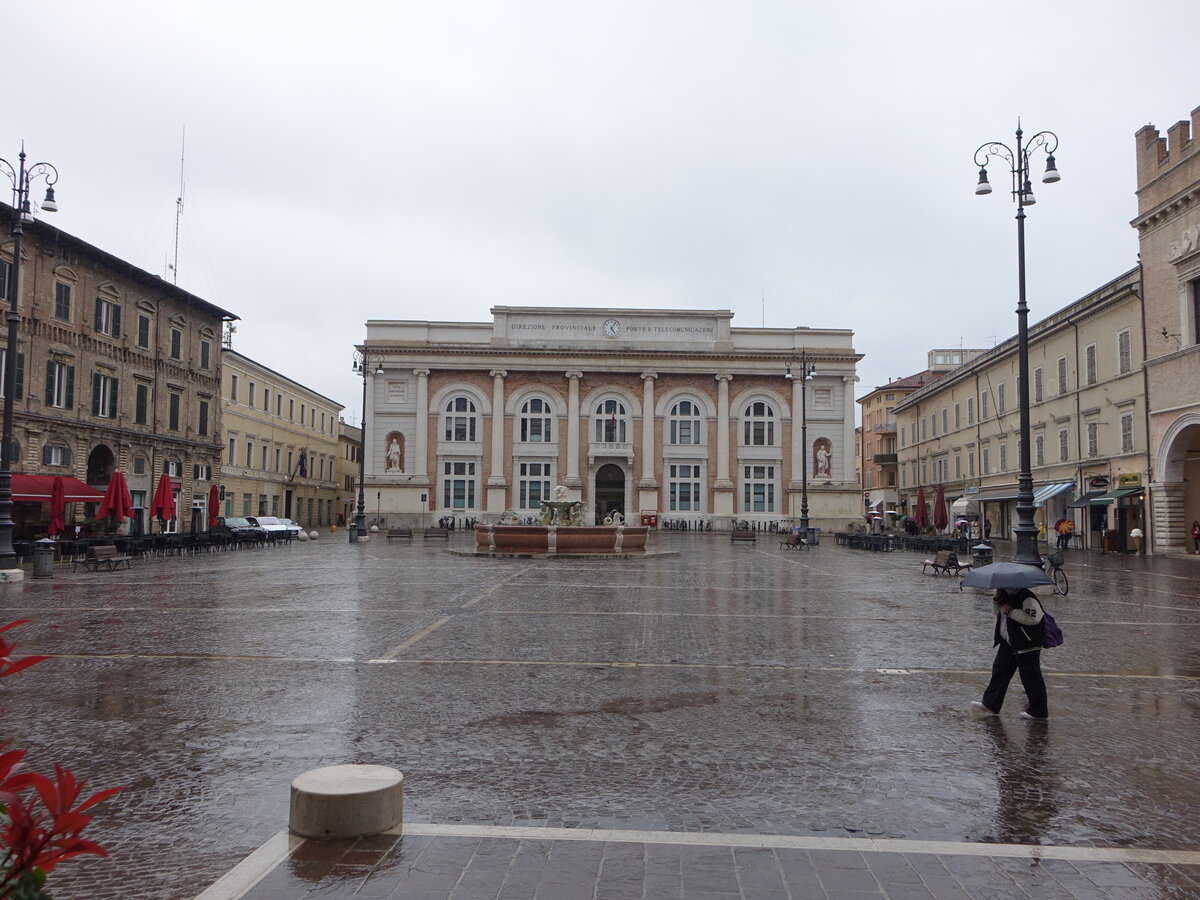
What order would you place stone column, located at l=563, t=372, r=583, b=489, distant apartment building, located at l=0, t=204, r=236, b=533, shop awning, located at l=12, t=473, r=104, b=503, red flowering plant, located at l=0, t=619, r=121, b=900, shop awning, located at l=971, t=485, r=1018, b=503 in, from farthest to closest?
stone column, located at l=563, t=372, r=583, b=489 → shop awning, located at l=971, t=485, r=1018, b=503 → distant apartment building, located at l=0, t=204, r=236, b=533 → shop awning, located at l=12, t=473, r=104, b=503 → red flowering plant, located at l=0, t=619, r=121, b=900

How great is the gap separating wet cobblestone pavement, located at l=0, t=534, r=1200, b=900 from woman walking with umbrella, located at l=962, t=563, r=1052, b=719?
0.25 metres

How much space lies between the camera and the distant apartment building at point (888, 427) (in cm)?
7406

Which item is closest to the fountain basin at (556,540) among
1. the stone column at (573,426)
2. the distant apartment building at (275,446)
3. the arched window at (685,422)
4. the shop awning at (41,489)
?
the shop awning at (41,489)

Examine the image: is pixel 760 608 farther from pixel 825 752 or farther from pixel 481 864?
pixel 481 864

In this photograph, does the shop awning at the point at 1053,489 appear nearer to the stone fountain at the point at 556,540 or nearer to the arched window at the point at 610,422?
the stone fountain at the point at 556,540

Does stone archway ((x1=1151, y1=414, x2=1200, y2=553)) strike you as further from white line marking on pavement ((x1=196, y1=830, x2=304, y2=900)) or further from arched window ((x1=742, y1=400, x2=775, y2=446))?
white line marking on pavement ((x1=196, y1=830, x2=304, y2=900))

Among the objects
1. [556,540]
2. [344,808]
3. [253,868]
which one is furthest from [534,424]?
[253,868]

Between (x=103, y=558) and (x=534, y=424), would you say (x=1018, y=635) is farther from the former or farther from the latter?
(x=534, y=424)

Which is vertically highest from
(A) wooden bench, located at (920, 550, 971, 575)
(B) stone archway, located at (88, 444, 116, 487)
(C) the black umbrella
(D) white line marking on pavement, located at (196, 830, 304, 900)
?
(B) stone archway, located at (88, 444, 116, 487)

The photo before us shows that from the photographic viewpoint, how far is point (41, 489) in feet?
94.5

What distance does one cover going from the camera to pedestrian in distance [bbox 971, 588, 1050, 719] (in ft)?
23.4

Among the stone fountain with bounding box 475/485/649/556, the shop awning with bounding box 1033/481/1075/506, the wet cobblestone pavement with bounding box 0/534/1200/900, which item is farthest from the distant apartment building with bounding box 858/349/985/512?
the wet cobblestone pavement with bounding box 0/534/1200/900

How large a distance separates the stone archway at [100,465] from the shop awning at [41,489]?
5393 millimetres

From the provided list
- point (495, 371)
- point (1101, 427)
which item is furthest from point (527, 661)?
point (495, 371)
